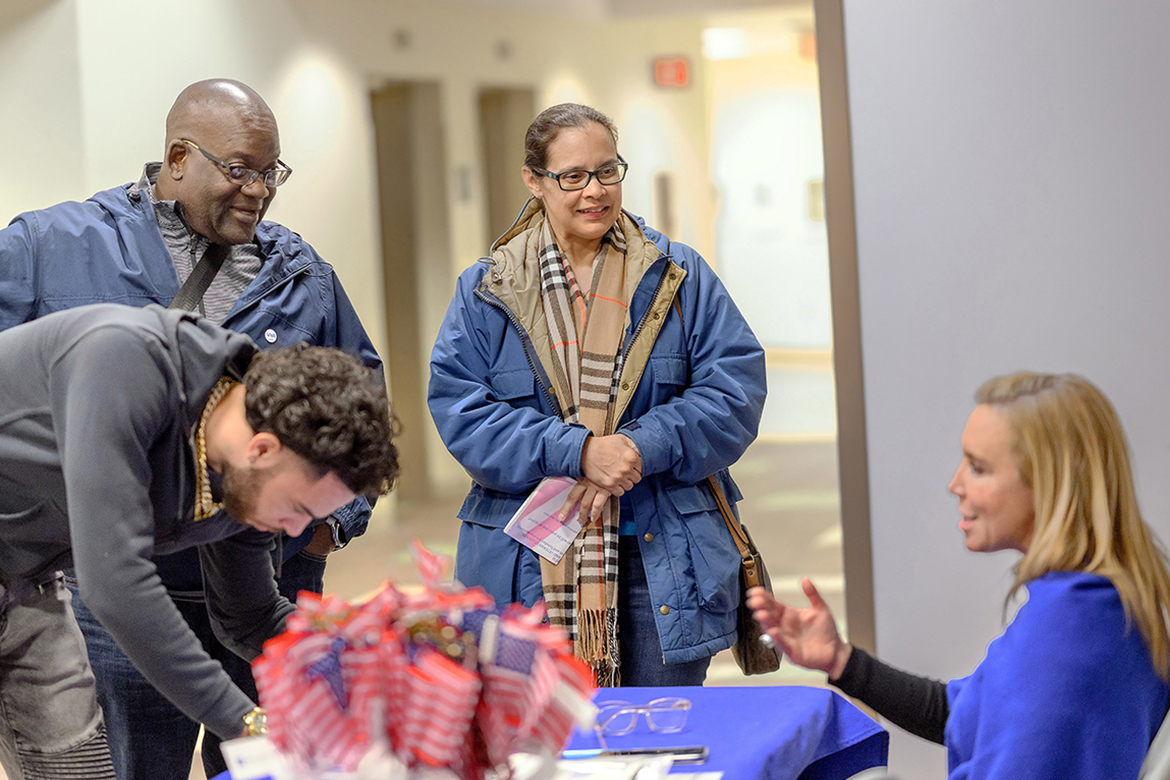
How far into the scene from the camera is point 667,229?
5727 mm

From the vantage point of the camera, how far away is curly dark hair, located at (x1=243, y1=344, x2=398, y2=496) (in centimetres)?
138

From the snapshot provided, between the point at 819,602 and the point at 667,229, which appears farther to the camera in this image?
the point at 667,229

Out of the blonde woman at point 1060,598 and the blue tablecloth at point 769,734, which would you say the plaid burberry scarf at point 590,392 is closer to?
the blue tablecloth at point 769,734

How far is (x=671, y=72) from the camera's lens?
5.82 meters

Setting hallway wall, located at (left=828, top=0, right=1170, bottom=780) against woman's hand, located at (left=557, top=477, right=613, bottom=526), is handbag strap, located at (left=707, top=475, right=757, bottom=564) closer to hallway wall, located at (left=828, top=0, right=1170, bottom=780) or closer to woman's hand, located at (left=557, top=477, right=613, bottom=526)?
woman's hand, located at (left=557, top=477, right=613, bottom=526)

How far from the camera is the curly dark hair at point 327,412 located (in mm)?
1376

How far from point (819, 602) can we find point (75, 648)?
1128 millimetres

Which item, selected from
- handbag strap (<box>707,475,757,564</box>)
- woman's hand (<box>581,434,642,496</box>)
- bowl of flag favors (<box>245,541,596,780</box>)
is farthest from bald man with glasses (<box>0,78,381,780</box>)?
bowl of flag favors (<box>245,541,596,780</box>)

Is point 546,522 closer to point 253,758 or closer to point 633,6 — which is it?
point 253,758

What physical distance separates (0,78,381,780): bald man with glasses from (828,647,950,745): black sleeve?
1.01 metres

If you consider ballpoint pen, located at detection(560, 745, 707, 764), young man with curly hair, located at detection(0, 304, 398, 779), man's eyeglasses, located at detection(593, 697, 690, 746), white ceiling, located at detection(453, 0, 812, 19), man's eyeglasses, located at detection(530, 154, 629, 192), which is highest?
white ceiling, located at detection(453, 0, 812, 19)

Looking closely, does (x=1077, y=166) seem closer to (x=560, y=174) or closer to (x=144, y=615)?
(x=560, y=174)

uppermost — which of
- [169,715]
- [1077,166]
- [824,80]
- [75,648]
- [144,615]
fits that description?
[824,80]

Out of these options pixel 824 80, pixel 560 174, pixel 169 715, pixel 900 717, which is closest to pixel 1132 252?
pixel 824 80
